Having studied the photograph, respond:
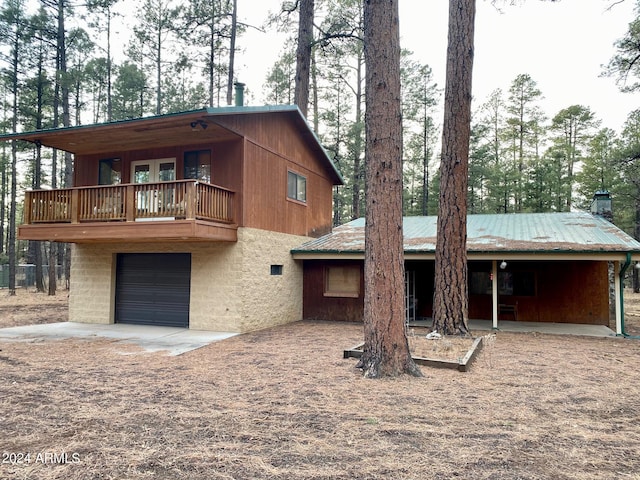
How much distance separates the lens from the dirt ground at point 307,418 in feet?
10.4

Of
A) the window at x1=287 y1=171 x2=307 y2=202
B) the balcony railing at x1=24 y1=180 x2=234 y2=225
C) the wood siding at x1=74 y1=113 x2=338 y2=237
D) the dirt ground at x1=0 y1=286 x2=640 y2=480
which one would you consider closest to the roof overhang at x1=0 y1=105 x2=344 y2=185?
the wood siding at x1=74 y1=113 x2=338 y2=237

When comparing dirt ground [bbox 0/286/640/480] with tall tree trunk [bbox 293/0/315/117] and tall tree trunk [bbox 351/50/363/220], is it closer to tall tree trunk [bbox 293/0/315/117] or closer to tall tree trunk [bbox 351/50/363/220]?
tall tree trunk [bbox 293/0/315/117]

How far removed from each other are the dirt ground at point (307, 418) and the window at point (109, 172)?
5.77m

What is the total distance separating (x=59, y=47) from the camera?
1830cm

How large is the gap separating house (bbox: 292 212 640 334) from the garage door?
11.2 feet

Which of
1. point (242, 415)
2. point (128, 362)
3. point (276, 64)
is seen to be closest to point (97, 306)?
point (128, 362)

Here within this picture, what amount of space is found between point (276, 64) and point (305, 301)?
15.9 m

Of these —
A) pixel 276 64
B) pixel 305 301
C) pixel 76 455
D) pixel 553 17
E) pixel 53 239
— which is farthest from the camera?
pixel 276 64

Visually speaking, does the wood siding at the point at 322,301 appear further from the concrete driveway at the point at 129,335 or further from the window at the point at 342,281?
the concrete driveway at the point at 129,335

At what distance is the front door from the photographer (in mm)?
9469

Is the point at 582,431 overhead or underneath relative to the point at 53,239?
underneath

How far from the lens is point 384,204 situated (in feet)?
19.7

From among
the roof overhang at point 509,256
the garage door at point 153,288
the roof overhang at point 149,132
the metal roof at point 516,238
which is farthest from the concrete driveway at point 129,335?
the roof overhang at point 149,132

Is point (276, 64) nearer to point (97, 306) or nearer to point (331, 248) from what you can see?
point (331, 248)
